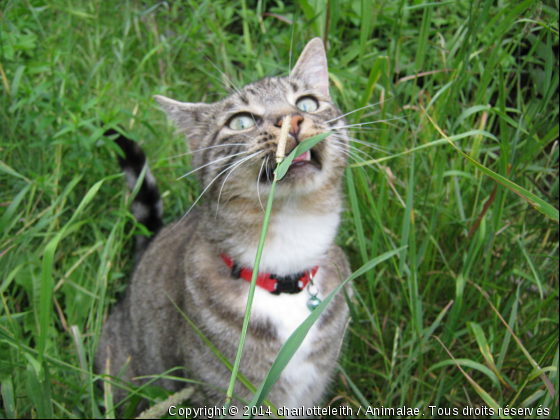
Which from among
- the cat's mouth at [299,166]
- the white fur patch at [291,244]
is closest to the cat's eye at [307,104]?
the cat's mouth at [299,166]

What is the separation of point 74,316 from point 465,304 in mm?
2075

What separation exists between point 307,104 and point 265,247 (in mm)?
708

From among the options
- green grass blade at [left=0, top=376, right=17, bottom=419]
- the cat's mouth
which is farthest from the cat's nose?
green grass blade at [left=0, top=376, right=17, bottom=419]

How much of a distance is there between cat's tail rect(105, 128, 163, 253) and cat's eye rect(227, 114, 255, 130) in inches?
29.7

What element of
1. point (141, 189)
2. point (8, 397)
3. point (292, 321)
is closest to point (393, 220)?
point (292, 321)

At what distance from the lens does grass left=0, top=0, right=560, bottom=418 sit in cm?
184

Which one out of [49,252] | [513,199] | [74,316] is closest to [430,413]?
[513,199]

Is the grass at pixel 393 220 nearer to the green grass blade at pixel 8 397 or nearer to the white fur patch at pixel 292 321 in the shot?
the green grass blade at pixel 8 397

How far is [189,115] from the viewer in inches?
83.5

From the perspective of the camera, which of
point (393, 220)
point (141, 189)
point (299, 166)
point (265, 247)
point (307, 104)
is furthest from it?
point (141, 189)

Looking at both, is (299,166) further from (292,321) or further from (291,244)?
(292,321)

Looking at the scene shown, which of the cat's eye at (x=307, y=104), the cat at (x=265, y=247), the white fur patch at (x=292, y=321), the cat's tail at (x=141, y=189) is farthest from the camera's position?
the cat's tail at (x=141, y=189)

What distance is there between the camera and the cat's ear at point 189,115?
2.09m

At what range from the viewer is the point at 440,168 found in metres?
2.08
